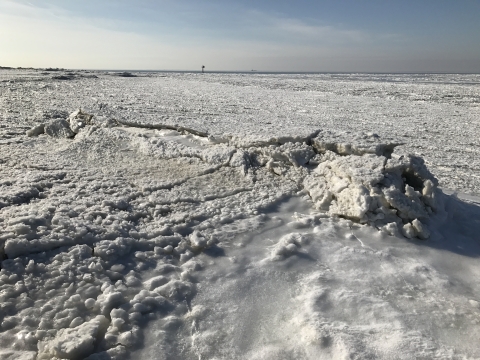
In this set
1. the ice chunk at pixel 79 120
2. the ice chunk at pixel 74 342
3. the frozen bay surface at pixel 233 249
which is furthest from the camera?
the ice chunk at pixel 79 120

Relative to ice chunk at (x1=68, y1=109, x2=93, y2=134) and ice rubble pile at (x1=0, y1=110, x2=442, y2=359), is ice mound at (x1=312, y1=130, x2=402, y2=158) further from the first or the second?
ice chunk at (x1=68, y1=109, x2=93, y2=134)

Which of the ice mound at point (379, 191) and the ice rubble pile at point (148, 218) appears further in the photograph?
the ice mound at point (379, 191)

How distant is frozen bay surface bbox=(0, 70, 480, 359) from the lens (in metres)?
1.72

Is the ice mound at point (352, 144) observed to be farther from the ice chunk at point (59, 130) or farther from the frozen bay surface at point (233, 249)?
the ice chunk at point (59, 130)

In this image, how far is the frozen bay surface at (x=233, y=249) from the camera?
1.72 meters

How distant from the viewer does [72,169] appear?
3434mm

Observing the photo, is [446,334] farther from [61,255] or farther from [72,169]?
[72,169]

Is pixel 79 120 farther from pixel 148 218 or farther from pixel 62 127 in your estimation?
pixel 148 218

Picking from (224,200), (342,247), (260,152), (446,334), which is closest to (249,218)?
(224,200)

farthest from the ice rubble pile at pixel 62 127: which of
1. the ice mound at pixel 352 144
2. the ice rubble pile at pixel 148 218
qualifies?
the ice mound at pixel 352 144

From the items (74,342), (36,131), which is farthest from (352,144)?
(36,131)

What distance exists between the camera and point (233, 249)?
8.05 ft

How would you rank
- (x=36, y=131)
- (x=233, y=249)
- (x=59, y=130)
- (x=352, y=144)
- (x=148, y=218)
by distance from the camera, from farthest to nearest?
1. (x=36, y=131)
2. (x=59, y=130)
3. (x=352, y=144)
4. (x=148, y=218)
5. (x=233, y=249)

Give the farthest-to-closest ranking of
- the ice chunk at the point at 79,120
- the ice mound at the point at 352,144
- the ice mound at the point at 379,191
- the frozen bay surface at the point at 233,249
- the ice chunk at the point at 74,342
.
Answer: the ice chunk at the point at 79,120 < the ice mound at the point at 352,144 < the ice mound at the point at 379,191 < the frozen bay surface at the point at 233,249 < the ice chunk at the point at 74,342
